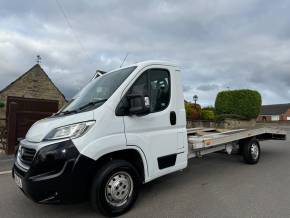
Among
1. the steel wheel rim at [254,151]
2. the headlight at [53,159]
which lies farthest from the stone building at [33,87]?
the headlight at [53,159]

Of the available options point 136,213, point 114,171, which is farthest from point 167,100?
point 136,213

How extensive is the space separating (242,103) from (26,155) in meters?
15.0

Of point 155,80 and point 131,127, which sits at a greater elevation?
point 155,80

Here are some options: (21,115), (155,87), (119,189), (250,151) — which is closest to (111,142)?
(119,189)

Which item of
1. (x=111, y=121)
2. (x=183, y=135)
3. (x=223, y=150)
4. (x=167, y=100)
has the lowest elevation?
(x=223, y=150)

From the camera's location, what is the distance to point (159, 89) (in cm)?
407

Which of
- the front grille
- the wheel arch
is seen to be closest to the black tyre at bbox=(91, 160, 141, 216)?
the wheel arch

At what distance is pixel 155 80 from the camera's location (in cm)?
405

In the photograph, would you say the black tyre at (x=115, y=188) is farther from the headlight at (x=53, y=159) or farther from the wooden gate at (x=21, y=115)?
the wooden gate at (x=21, y=115)

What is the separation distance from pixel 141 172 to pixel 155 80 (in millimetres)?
1458

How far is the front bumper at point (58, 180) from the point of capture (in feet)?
9.50

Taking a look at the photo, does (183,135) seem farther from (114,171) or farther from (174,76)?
(114,171)

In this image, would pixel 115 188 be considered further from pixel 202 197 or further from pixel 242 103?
pixel 242 103

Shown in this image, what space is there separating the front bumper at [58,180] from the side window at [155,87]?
1.24m
